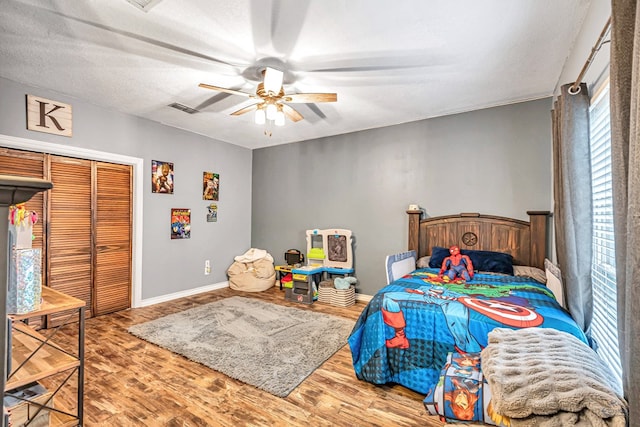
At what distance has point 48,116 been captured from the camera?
3129mm

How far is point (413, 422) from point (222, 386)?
1315 mm

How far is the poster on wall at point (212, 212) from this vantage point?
4.84m

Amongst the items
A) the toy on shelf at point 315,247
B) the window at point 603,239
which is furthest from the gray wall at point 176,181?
the window at point 603,239

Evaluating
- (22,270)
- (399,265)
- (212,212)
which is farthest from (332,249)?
(22,270)

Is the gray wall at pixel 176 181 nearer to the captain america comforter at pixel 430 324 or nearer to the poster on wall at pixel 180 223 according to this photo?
the poster on wall at pixel 180 223

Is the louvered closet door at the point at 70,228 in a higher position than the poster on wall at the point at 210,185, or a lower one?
lower

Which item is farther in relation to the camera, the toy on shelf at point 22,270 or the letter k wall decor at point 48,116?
the letter k wall decor at point 48,116

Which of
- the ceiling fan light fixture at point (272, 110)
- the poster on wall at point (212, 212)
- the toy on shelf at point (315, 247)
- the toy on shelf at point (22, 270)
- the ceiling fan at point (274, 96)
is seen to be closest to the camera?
the toy on shelf at point (22, 270)

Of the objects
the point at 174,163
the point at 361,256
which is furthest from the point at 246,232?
the point at 361,256

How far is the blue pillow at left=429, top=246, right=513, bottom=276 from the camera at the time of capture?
3.11 metres

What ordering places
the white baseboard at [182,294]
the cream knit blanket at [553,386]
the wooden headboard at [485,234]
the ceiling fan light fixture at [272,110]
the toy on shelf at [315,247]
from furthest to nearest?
the toy on shelf at [315,247], the white baseboard at [182,294], the wooden headboard at [485,234], the ceiling fan light fixture at [272,110], the cream knit blanket at [553,386]

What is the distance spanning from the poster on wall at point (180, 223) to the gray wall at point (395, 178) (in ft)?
4.43

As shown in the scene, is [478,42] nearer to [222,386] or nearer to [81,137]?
[222,386]

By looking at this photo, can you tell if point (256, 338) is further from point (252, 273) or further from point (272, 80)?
point (272, 80)
